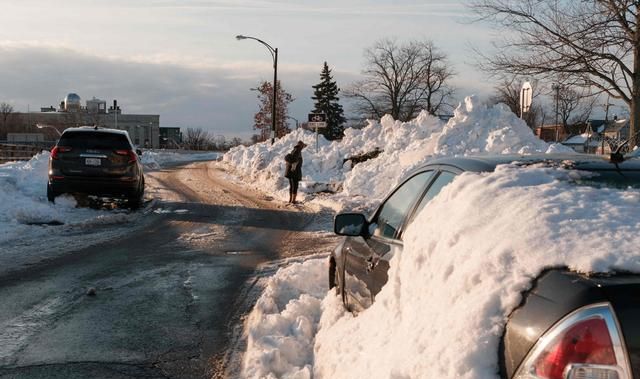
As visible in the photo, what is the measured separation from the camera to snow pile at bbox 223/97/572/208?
17.4 metres

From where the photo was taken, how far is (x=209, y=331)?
5996mm

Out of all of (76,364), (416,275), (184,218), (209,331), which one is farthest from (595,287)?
(184,218)

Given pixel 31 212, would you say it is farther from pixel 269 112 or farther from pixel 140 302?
pixel 269 112

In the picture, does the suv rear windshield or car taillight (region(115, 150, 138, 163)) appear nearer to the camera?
the suv rear windshield

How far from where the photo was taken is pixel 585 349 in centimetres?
193

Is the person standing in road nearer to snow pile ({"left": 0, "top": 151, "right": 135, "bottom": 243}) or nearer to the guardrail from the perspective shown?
snow pile ({"left": 0, "top": 151, "right": 135, "bottom": 243})

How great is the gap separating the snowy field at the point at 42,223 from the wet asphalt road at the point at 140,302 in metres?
0.46

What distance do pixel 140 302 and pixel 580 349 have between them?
568 cm

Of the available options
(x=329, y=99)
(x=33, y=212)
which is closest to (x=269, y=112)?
(x=329, y=99)

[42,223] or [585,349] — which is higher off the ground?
[585,349]

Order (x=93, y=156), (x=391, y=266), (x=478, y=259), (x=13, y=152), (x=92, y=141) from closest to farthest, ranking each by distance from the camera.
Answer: (x=478, y=259) < (x=391, y=266) < (x=93, y=156) < (x=92, y=141) < (x=13, y=152)

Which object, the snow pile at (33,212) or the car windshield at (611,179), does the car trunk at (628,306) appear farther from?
the snow pile at (33,212)

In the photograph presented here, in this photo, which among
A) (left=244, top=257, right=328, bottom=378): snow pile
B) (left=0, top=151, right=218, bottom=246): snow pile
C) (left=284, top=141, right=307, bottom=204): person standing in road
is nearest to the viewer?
(left=244, top=257, right=328, bottom=378): snow pile

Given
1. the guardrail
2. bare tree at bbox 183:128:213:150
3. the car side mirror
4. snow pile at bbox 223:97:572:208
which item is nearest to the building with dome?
bare tree at bbox 183:128:213:150
